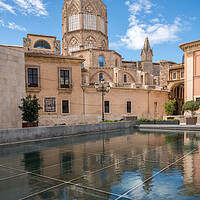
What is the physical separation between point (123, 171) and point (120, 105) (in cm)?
2100

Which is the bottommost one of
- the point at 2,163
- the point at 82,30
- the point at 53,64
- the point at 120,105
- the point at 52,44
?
the point at 2,163

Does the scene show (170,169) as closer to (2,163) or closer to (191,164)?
(191,164)

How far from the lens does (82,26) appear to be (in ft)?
165

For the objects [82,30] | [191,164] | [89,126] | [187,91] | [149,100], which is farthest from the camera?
[82,30]

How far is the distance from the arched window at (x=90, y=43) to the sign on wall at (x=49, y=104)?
31.9 metres

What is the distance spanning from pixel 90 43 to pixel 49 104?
3329 centimetres

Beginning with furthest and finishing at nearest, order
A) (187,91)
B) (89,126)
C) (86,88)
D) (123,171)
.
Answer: (187,91), (86,88), (89,126), (123,171)

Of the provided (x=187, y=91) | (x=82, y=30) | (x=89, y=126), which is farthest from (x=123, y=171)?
(x=82, y=30)

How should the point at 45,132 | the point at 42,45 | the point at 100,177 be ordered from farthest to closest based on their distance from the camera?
the point at 42,45
the point at 45,132
the point at 100,177

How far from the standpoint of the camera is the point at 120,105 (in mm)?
25656

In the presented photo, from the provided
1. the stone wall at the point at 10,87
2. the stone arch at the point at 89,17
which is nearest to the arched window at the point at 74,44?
the stone arch at the point at 89,17

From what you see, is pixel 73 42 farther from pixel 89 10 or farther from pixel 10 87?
pixel 10 87

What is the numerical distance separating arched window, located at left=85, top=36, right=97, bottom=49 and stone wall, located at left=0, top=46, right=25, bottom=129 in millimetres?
38618

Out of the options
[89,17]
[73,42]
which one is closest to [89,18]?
[89,17]
